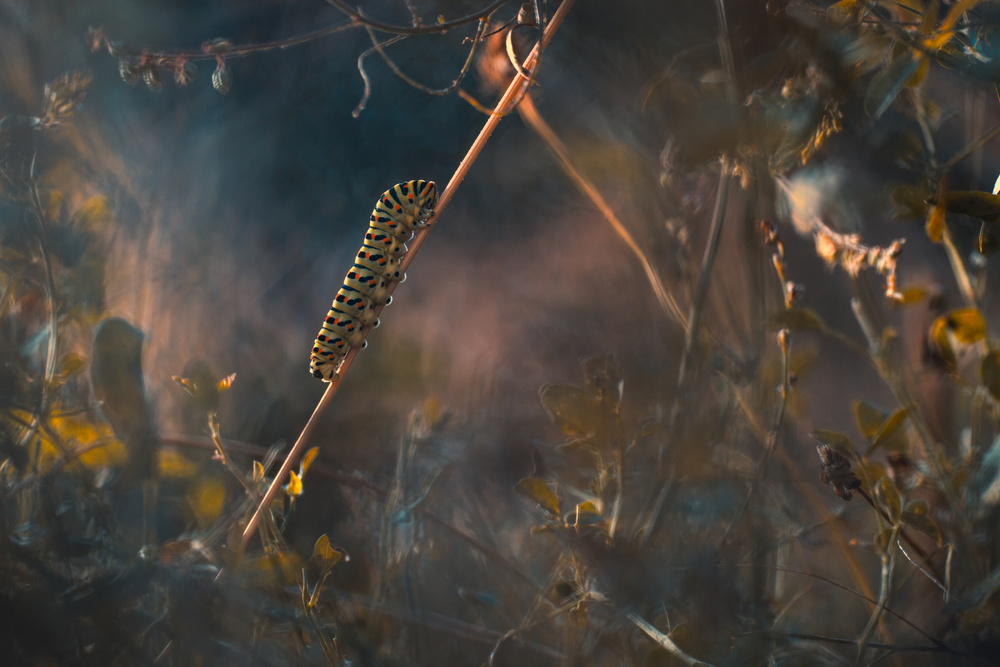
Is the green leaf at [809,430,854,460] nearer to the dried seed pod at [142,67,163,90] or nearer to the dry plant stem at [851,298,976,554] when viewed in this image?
the dry plant stem at [851,298,976,554]

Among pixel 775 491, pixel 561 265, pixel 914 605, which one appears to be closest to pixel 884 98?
pixel 775 491

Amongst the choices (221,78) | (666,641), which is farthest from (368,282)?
(666,641)

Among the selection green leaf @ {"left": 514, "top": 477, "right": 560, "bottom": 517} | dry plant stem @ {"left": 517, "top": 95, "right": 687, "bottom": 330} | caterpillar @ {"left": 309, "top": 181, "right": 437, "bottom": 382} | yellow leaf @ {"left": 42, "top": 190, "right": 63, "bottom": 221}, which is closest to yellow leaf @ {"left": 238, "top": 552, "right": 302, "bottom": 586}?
green leaf @ {"left": 514, "top": 477, "right": 560, "bottom": 517}

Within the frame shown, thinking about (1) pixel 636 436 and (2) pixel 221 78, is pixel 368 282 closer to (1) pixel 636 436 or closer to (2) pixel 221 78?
(2) pixel 221 78

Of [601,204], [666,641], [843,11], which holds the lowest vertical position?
[666,641]

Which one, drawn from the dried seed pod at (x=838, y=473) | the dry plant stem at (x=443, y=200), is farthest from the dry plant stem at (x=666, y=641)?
the dry plant stem at (x=443, y=200)

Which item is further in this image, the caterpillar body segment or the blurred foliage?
the caterpillar body segment

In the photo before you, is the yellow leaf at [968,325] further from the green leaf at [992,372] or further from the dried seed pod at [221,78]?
the dried seed pod at [221,78]

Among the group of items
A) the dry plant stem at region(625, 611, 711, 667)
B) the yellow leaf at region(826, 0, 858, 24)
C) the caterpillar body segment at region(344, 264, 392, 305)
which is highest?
the yellow leaf at region(826, 0, 858, 24)

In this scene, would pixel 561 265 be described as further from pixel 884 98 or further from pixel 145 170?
pixel 884 98
